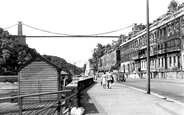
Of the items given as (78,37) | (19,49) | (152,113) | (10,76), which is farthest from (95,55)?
(152,113)

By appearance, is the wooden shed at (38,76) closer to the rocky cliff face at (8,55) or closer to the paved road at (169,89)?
the paved road at (169,89)

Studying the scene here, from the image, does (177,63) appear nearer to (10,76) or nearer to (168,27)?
(168,27)

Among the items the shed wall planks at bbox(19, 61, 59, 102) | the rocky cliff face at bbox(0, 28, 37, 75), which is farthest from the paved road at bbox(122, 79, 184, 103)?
the rocky cliff face at bbox(0, 28, 37, 75)

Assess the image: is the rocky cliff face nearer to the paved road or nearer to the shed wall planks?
the shed wall planks

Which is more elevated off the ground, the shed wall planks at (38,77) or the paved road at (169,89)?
the shed wall planks at (38,77)

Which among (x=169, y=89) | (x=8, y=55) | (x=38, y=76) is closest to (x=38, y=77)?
(x=38, y=76)

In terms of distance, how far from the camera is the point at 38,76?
22438 mm

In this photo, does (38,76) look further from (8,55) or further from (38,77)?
(8,55)

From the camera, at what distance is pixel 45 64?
22172mm

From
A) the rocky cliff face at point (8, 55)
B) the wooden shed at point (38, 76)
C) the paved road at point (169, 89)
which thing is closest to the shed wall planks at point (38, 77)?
the wooden shed at point (38, 76)

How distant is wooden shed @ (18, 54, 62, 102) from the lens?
72.9ft

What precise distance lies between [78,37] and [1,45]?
99.7 feet

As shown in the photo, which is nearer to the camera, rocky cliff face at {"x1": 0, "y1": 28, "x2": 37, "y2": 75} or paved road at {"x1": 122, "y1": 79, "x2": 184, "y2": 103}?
paved road at {"x1": 122, "y1": 79, "x2": 184, "y2": 103}

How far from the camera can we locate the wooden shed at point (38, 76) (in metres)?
22.2
